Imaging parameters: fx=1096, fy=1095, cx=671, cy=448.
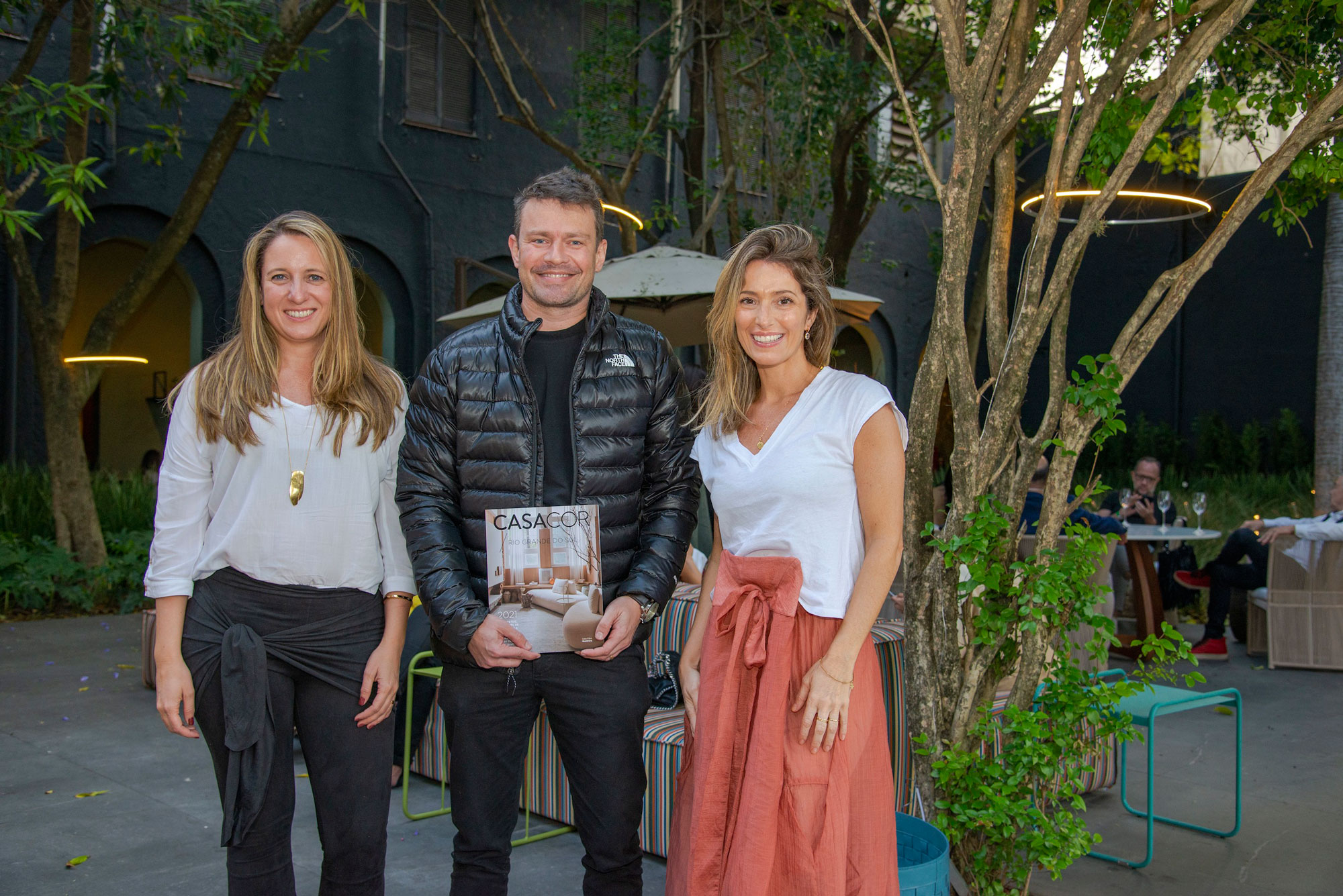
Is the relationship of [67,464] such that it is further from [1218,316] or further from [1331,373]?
[1218,316]

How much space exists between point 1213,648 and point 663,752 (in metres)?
5.60

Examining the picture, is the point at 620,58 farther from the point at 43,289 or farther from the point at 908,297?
the point at 908,297

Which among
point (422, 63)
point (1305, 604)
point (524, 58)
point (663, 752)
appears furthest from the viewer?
point (422, 63)

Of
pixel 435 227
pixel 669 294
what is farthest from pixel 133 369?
pixel 669 294

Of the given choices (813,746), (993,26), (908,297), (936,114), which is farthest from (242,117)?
(908,297)

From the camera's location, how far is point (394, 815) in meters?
4.29

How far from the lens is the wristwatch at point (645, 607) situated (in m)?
2.45

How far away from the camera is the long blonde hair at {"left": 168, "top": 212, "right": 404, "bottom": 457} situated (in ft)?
7.72

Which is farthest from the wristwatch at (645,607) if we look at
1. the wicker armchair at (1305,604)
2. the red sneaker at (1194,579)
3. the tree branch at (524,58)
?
the tree branch at (524,58)

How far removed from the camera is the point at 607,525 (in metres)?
2.49

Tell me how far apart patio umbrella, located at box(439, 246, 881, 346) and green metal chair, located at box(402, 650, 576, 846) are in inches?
124

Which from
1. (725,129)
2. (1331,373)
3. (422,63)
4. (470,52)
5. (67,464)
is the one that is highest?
(422,63)

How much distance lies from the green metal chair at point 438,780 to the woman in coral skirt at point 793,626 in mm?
1716

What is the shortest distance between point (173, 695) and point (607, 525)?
0.99 m
